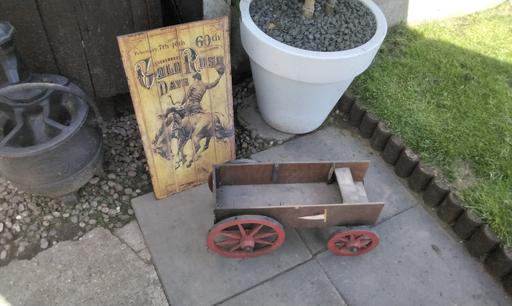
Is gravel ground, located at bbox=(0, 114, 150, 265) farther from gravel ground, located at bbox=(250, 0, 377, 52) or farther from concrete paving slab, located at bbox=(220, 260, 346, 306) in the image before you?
gravel ground, located at bbox=(250, 0, 377, 52)

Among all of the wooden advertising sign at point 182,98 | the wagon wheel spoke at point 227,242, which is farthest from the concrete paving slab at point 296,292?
the wooden advertising sign at point 182,98

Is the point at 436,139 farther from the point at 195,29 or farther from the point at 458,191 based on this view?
the point at 195,29

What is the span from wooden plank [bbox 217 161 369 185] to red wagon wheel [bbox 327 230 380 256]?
31 cm

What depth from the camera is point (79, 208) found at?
7.63 feet

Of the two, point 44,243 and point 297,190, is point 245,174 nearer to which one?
point 297,190

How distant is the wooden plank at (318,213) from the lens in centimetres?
190

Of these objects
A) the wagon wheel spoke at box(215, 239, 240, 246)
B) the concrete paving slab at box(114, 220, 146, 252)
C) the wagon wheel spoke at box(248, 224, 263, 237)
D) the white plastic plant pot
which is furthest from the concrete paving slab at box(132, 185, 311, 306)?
the white plastic plant pot

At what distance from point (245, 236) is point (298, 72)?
947 mm

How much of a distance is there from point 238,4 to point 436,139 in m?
1.55

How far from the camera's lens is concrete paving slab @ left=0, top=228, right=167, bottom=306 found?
1.98 metres

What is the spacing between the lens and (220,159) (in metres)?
2.49

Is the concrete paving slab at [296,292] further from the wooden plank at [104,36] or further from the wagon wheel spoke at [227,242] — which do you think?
the wooden plank at [104,36]

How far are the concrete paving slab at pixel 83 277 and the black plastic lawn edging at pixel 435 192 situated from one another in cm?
168

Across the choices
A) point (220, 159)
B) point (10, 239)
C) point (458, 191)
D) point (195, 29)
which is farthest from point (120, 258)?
point (458, 191)
